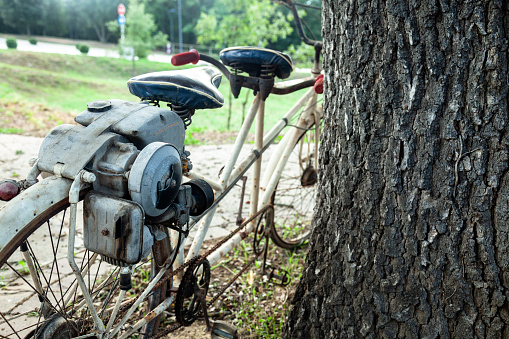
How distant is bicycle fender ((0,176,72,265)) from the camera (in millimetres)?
1342

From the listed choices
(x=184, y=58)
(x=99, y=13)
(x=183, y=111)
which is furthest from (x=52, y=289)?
(x=99, y=13)

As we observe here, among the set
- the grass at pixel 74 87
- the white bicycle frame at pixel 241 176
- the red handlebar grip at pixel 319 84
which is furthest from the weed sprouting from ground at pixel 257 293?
the grass at pixel 74 87

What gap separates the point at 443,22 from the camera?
160cm

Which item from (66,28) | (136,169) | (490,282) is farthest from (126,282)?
(66,28)

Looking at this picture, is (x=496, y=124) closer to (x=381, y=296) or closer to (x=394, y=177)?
(x=394, y=177)

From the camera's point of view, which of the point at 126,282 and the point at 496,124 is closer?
the point at 496,124

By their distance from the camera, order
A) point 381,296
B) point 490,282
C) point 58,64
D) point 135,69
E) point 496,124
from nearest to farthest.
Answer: point 496,124
point 490,282
point 381,296
point 58,64
point 135,69

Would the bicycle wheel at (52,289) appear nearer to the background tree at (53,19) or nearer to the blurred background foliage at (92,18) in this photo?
the blurred background foliage at (92,18)

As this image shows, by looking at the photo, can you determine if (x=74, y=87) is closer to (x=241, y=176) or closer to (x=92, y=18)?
(x=241, y=176)

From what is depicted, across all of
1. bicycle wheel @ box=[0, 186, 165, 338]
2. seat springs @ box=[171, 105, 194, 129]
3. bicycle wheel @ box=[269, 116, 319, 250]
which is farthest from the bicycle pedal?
seat springs @ box=[171, 105, 194, 129]

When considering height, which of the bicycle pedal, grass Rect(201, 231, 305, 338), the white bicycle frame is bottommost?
grass Rect(201, 231, 305, 338)

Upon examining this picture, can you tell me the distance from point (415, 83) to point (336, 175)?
530mm

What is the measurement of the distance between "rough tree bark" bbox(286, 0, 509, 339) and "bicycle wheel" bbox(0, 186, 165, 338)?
1066 millimetres

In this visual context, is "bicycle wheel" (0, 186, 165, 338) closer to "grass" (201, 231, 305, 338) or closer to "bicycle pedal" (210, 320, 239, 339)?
"bicycle pedal" (210, 320, 239, 339)
